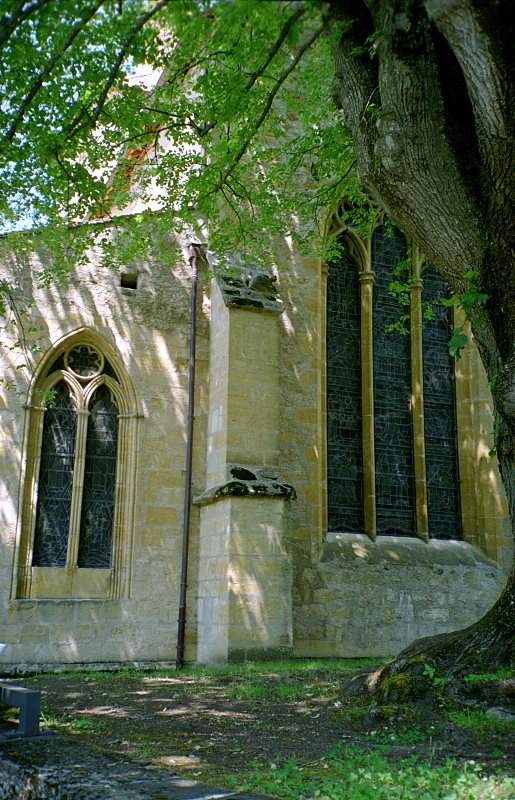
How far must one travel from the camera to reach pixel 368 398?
11.9 meters

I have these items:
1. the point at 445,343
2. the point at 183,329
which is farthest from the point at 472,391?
the point at 183,329

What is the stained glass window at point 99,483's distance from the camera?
34.1 ft

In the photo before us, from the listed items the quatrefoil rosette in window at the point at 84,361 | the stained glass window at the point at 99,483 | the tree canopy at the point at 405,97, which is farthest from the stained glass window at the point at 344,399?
the tree canopy at the point at 405,97

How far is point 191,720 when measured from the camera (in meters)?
5.49

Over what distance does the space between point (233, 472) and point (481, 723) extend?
18.6 feet

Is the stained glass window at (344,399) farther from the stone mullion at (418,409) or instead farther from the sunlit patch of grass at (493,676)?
the sunlit patch of grass at (493,676)

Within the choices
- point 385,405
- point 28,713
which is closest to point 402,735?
point 28,713

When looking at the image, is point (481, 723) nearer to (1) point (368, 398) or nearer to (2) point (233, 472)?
(2) point (233, 472)

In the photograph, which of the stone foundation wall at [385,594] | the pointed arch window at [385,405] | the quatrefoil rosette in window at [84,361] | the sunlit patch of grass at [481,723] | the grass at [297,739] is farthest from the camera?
the pointed arch window at [385,405]

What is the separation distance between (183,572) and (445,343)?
5.79 metres

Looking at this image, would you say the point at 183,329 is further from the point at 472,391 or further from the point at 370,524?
the point at 472,391

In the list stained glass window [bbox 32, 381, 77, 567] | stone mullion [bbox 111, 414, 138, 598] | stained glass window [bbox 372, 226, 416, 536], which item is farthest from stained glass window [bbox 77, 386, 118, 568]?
stained glass window [bbox 372, 226, 416, 536]

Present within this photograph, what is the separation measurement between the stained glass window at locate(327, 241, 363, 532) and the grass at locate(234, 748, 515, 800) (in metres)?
7.65

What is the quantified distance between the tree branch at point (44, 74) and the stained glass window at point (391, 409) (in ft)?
23.5
